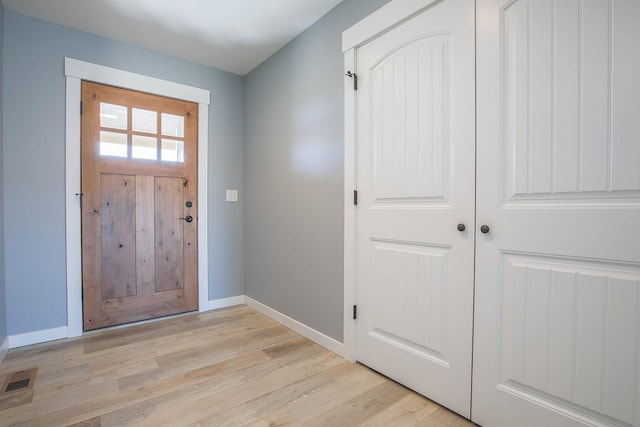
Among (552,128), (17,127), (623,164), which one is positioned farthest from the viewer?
(17,127)

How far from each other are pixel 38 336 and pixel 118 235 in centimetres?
92

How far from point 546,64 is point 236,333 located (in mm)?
2630

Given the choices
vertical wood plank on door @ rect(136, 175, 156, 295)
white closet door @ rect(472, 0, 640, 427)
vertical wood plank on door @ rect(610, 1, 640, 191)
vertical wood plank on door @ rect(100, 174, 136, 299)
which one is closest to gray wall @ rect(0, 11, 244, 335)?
vertical wood plank on door @ rect(100, 174, 136, 299)

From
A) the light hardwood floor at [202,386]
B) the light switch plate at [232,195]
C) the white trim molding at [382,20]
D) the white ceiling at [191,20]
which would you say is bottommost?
the light hardwood floor at [202,386]

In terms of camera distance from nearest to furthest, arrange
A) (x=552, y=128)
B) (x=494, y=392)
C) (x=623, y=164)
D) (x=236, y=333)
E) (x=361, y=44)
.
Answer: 1. (x=623, y=164)
2. (x=552, y=128)
3. (x=494, y=392)
4. (x=361, y=44)
5. (x=236, y=333)

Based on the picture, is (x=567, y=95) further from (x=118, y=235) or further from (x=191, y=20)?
(x=118, y=235)

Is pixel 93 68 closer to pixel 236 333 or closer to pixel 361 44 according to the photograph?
pixel 361 44

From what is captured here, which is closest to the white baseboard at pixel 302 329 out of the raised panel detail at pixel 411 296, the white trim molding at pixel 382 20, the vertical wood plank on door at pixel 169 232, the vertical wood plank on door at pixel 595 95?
the raised panel detail at pixel 411 296

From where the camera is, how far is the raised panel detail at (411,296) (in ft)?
5.18

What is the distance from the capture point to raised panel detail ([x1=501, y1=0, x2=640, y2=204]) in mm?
1048

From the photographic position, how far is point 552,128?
1.21 metres

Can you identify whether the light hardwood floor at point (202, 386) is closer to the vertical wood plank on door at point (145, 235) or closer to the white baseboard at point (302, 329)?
the white baseboard at point (302, 329)

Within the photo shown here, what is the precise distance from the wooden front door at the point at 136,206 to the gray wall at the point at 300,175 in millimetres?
658

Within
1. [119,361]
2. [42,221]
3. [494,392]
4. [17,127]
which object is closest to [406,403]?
[494,392]
